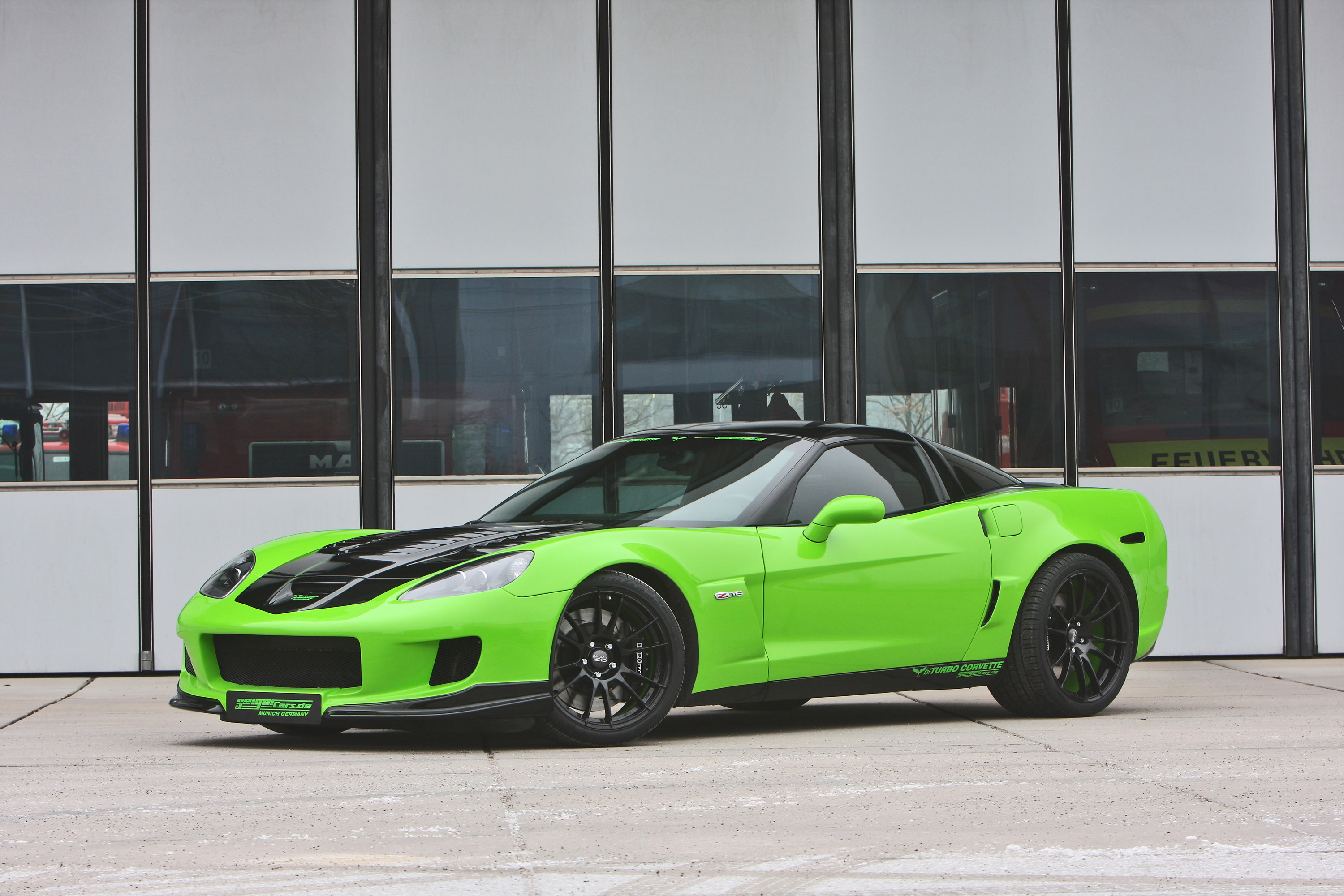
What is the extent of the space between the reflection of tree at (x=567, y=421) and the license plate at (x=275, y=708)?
4.98 metres

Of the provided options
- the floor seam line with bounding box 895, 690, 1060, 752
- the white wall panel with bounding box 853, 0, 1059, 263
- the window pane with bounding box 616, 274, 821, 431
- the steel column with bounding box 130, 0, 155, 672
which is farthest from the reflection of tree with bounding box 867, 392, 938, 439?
the steel column with bounding box 130, 0, 155, 672

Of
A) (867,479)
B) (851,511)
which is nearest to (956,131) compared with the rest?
(867,479)

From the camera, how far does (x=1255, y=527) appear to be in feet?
35.9

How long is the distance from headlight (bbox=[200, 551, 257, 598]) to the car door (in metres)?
2.09

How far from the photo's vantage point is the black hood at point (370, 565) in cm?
561

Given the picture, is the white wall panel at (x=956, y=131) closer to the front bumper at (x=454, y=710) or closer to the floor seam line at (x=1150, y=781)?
the floor seam line at (x=1150, y=781)

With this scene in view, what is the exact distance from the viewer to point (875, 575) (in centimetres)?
649

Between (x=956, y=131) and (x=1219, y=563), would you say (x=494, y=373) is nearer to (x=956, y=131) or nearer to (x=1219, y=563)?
(x=956, y=131)

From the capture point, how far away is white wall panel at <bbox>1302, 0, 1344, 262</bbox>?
36.2ft

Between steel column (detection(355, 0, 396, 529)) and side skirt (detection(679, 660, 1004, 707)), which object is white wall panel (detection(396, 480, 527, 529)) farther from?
side skirt (detection(679, 660, 1004, 707))

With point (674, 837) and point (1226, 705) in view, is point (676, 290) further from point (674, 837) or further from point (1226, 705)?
point (674, 837)

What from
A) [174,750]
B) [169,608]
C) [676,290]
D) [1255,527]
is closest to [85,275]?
[169,608]

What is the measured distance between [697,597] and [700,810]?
5.11 ft

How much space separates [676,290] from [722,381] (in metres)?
0.72
